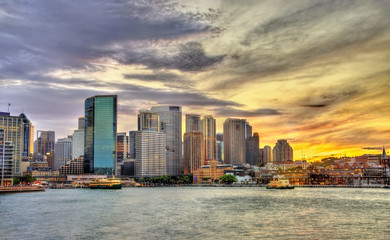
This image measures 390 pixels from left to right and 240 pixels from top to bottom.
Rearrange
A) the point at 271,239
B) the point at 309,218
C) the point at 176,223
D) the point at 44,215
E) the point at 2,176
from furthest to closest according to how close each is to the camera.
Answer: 1. the point at 2,176
2. the point at 44,215
3. the point at 309,218
4. the point at 176,223
5. the point at 271,239

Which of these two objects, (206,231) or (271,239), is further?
(206,231)

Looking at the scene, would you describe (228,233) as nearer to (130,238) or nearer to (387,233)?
(130,238)

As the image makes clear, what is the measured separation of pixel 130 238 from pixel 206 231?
11.4 meters

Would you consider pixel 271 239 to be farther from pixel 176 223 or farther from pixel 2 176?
pixel 2 176

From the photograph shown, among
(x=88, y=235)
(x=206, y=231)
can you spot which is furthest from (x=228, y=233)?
(x=88, y=235)

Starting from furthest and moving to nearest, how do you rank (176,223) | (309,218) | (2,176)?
(2,176) → (309,218) → (176,223)

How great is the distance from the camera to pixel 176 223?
233ft

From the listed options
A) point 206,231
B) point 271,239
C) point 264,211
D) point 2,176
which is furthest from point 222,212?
point 2,176

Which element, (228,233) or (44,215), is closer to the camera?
(228,233)

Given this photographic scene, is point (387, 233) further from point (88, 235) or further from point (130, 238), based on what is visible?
point (88, 235)

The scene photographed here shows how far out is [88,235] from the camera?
5938 centimetres

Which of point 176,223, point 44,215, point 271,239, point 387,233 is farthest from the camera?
point 44,215

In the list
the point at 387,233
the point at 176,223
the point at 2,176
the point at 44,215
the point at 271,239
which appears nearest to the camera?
the point at 271,239

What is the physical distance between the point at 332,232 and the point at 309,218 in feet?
53.3
